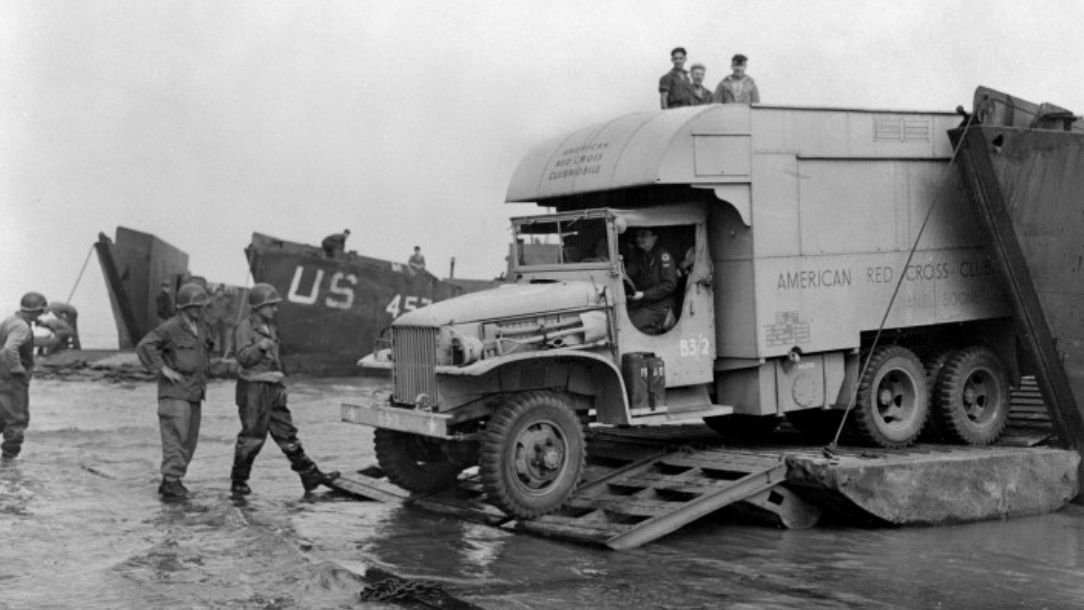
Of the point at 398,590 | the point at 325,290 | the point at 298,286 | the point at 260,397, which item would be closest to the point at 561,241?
the point at 260,397

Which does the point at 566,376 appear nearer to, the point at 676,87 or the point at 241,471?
the point at 241,471

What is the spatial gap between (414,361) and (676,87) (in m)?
4.64

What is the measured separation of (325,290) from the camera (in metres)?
24.9

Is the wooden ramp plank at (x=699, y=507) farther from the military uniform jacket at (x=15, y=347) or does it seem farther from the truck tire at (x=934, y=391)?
the military uniform jacket at (x=15, y=347)

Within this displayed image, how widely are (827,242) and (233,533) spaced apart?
5293 mm

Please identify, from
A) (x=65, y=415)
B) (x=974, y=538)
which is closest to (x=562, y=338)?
(x=974, y=538)

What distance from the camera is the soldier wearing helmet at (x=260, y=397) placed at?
1057 cm

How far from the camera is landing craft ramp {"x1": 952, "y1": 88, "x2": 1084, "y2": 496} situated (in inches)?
426

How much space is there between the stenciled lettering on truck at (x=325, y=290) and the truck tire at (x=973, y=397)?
13.9 metres

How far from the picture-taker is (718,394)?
421 inches

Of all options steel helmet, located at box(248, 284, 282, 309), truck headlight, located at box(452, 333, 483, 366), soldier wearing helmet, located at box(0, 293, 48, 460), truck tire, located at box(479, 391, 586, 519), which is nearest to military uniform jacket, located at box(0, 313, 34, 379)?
soldier wearing helmet, located at box(0, 293, 48, 460)

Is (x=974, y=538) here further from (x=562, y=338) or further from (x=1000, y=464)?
(x=562, y=338)

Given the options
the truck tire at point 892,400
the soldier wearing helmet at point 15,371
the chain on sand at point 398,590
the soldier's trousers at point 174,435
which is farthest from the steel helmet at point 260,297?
the truck tire at point 892,400

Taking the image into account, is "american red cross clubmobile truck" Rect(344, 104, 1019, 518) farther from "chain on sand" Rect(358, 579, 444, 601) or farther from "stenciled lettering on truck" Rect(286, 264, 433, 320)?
"stenciled lettering on truck" Rect(286, 264, 433, 320)
